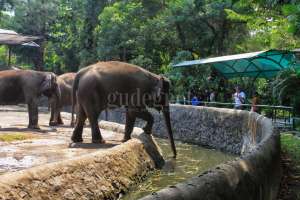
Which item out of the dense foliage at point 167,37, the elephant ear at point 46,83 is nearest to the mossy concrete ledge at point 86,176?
the elephant ear at point 46,83

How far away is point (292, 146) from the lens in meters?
11.1

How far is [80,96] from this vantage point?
1078 cm

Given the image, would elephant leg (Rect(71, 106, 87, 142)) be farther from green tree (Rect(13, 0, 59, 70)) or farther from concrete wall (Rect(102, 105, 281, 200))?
A: green tree (Rect(13, 0, 59, 70))

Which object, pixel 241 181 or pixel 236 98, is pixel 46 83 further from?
pixel 241 181

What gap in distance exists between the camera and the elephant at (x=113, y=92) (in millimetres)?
10703

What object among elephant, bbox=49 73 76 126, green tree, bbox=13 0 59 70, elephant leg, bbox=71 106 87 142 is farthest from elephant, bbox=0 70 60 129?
green tree, bbox=13 0 59 70

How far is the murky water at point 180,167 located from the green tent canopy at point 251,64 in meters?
4.29

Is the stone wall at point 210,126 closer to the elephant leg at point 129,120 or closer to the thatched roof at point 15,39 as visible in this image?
the elephant leg at point 129,120

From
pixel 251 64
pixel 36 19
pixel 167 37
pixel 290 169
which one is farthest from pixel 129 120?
pixel 36 19

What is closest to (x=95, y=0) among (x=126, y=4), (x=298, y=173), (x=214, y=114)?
(x=126, y=4)

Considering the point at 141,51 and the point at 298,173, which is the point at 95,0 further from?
the point at 298,173

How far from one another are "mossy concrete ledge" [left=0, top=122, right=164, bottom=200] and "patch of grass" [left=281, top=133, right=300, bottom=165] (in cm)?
273

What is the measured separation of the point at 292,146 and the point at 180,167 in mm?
2437

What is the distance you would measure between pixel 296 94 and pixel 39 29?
102 feet
